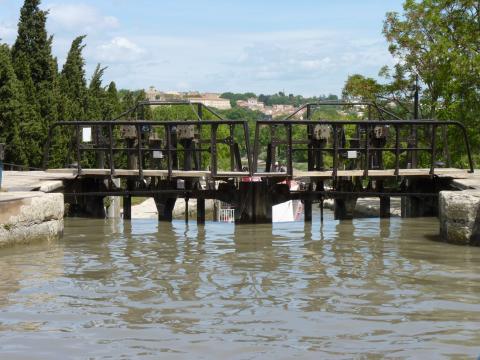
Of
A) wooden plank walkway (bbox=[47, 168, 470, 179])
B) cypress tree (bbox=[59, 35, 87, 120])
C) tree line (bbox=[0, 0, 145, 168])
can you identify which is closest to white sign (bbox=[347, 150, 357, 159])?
wooden plank walkway (bbox=[47, 168, 470, 179])

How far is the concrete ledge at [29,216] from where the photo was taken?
44.5 feet

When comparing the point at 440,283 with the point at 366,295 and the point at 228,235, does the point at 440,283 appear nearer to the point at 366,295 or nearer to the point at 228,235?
the point at 366,295

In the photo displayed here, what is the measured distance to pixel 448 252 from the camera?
44.4 feet

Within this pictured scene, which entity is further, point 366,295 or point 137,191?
point 137,191

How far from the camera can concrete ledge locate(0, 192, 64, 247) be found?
13.6 m

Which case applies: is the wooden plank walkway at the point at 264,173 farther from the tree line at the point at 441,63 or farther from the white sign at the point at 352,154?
the tree line at the point at 441,63

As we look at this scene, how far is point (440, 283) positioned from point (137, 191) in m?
9.64

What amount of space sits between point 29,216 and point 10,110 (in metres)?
14.0

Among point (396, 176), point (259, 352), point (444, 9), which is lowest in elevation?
point (259, 352)

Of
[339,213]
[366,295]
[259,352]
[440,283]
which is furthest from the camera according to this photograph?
[339,213]

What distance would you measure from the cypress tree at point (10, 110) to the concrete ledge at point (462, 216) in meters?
15.9

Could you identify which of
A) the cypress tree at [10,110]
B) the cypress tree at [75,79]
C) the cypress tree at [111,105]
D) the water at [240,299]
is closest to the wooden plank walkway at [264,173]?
the water at [240,299]

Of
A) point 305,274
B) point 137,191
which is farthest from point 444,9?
point 305,274

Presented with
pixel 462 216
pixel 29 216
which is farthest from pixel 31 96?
pixel 462 216
